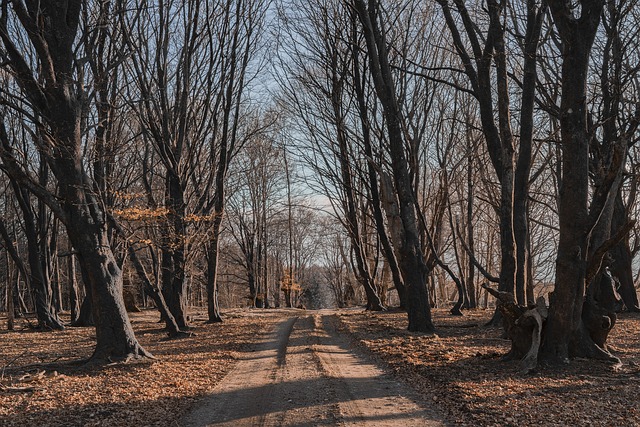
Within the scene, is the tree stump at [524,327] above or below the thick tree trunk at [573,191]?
below

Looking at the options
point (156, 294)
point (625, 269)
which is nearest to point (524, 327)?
point (156, 294)

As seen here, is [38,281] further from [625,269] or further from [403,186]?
[625,269]

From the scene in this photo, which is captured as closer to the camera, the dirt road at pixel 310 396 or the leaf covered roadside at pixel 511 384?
the leaf covered roadside at pixel 511 384

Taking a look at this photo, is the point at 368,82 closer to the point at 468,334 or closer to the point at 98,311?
the point at 468,334

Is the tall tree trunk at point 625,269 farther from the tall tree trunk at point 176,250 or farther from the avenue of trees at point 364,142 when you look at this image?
the tall tree trunk at point 176,250

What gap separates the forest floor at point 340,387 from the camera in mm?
6137

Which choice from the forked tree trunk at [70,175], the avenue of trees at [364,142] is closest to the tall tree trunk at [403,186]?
the avenue of trees at [364,142]

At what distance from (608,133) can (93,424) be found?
16.1 m

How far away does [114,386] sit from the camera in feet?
27.3

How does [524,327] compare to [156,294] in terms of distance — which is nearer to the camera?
→ [524,327]

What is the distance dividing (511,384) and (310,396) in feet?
8.89

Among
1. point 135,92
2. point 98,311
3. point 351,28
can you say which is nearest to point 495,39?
point 351,28

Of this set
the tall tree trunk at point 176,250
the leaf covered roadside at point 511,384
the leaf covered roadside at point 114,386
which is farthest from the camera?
the tall tree trunk at point 176,250

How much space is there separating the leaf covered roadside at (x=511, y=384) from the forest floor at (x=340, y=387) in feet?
0.05
